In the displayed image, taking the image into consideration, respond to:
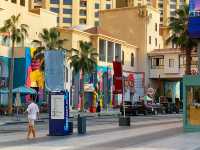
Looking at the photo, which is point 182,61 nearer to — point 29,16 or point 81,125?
point 29,16

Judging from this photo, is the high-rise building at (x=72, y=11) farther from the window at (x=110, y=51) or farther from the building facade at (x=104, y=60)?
the window at (x=110, y=51)

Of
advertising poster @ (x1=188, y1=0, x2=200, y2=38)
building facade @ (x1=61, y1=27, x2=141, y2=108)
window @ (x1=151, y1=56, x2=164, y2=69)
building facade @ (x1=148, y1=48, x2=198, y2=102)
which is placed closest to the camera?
advertising poster @ (x1=188, y1=0, x2=200, y2=38)

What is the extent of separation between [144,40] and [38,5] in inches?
2076

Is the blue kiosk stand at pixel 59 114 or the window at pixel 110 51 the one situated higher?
the window at pixel 110 51

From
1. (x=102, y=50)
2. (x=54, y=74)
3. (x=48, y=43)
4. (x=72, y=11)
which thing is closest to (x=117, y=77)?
(x=54, y=74)

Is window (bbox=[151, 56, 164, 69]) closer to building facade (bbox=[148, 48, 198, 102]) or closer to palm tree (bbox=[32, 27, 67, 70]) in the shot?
building facade (bbox=[148, 48, 198, 102])

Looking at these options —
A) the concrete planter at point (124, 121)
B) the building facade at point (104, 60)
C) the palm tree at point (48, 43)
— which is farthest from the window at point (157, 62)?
the concrete planter at point (124, 121)

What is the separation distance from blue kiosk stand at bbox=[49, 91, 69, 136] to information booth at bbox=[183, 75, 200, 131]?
6.73m

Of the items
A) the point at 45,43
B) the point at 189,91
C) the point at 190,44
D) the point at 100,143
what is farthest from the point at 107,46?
the point at 100,143

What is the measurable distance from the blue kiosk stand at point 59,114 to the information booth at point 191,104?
6728mm

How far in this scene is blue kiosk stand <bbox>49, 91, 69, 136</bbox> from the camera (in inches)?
981

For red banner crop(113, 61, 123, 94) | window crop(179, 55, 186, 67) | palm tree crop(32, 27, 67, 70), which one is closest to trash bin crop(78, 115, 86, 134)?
red banner crop(113, 61, 123, 94)

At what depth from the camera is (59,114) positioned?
81.9 feet

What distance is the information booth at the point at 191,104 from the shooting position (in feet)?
91.4
